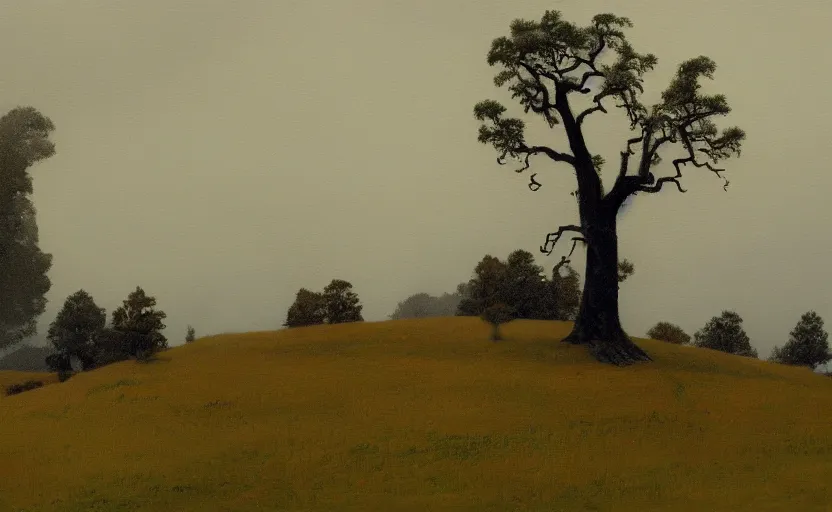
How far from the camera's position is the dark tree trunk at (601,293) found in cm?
2938

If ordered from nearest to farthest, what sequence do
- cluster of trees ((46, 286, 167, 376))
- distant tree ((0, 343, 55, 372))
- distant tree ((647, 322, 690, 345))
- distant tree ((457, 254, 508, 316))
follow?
cluster of trees ((46, 286, 167, 376))
distant tree ((457, 254, 508, 316))
distant tree ((647, 322, 690, 345))
distant tree ((0, 343, 55, 372))

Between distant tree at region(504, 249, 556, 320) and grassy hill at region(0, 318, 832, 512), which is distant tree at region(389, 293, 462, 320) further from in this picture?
grassy hill at region(0, 318, 832, 512)

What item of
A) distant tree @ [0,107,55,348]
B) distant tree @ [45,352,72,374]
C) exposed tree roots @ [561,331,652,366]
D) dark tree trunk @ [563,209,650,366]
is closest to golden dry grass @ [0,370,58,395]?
distant tree @ [45,352,72,374]

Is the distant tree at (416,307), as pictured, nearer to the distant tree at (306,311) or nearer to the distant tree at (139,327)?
the distant tree at (306,311)

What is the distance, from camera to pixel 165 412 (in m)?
20.9

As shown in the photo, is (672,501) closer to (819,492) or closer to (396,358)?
(819,492)

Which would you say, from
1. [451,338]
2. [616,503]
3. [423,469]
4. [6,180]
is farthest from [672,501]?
[6,180]

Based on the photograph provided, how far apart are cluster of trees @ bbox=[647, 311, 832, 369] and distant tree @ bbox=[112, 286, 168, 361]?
1169 inches

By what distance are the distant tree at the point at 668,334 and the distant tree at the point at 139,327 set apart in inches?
1152

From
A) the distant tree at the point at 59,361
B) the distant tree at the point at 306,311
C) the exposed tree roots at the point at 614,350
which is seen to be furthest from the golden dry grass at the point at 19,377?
the exposed tree roots at the point at 614,350

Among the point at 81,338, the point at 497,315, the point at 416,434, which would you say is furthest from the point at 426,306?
the point at 416,434

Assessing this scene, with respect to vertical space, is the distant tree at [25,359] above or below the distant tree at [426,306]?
below

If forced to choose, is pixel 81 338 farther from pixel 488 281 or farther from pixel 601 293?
pixel 601 293

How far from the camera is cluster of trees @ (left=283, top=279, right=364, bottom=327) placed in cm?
4028
